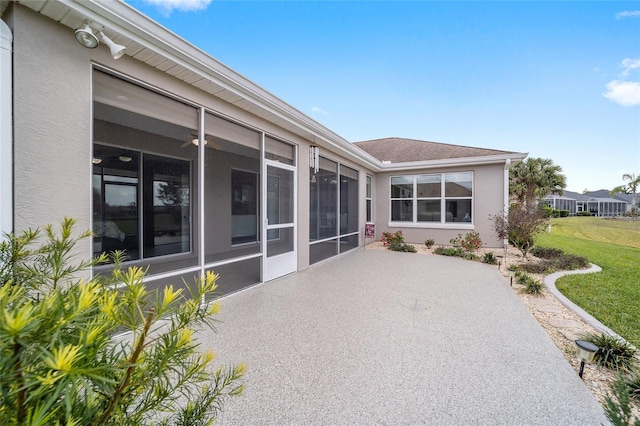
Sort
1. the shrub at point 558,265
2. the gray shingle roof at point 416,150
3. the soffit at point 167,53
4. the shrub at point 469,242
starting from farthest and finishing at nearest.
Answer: the gray shingle roof at point 416,150 < the shrub at point 469,242 < the shrub at point 558,265 < the soffit at point 167,53

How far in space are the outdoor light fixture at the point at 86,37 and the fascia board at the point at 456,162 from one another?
33.1 feet

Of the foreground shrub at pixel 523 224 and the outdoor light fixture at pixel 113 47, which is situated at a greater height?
the outdoor light fixture at pixel 113 47

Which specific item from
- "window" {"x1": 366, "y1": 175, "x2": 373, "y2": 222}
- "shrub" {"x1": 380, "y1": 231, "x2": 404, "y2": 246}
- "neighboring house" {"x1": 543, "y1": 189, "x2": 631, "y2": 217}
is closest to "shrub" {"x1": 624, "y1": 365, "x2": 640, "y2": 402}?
"shrub" {"x1": 380, "y1": 231, "x2": 404, "y2": 246}

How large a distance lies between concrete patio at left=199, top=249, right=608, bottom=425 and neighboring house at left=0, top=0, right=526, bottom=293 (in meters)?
1.43

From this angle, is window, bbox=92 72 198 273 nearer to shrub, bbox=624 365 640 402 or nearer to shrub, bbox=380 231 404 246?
shrub, bbox=624 365 640 402

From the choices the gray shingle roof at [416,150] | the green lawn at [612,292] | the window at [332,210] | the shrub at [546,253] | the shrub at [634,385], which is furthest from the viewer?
the gray shingle roof at [416,150]

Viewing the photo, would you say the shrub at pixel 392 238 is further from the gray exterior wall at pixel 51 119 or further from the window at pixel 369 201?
the gray exterior wall at pixel 51 119

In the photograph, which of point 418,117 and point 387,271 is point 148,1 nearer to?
point 387,271

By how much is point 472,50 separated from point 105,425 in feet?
41.0

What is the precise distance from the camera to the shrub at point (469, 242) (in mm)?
9223

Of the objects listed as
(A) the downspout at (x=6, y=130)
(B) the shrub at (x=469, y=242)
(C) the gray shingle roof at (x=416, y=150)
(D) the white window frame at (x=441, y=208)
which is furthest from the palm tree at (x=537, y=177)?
(A) the downspout at (x=6, y=130)

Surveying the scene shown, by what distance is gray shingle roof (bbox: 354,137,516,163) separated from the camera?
11188mm

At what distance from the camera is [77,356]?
593 mm

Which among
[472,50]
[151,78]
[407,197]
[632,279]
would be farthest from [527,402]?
[472,50]
